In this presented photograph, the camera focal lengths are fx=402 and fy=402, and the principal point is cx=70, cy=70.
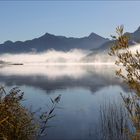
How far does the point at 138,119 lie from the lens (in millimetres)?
8969

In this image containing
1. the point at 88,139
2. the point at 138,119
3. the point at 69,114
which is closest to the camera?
the point at 138,119

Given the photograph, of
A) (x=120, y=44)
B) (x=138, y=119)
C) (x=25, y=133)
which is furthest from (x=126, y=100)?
(x=25, y=133)

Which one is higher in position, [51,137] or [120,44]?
[120,44]

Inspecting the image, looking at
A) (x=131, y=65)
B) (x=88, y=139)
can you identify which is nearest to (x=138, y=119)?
(x=131, y=65)

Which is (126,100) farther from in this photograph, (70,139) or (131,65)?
(70,139)

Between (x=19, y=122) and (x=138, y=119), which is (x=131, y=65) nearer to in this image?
(x=138, y=119)

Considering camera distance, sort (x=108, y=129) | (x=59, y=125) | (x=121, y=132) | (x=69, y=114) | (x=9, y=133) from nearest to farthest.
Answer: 1. (x=9, y=133)
2. (x=121, y=132)
3. (x=108, y=129)
4. (x=59, y=125)
5. (x=69, y=114)

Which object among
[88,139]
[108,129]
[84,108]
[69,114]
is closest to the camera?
[108,129]

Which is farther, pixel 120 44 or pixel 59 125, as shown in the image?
pixel 59 125

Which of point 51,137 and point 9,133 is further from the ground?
point 9,133

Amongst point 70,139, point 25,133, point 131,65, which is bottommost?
point 70,139

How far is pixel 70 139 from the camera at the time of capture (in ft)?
91.1

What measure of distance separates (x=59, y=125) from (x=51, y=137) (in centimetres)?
450

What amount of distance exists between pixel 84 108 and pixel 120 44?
3621 centimetres
